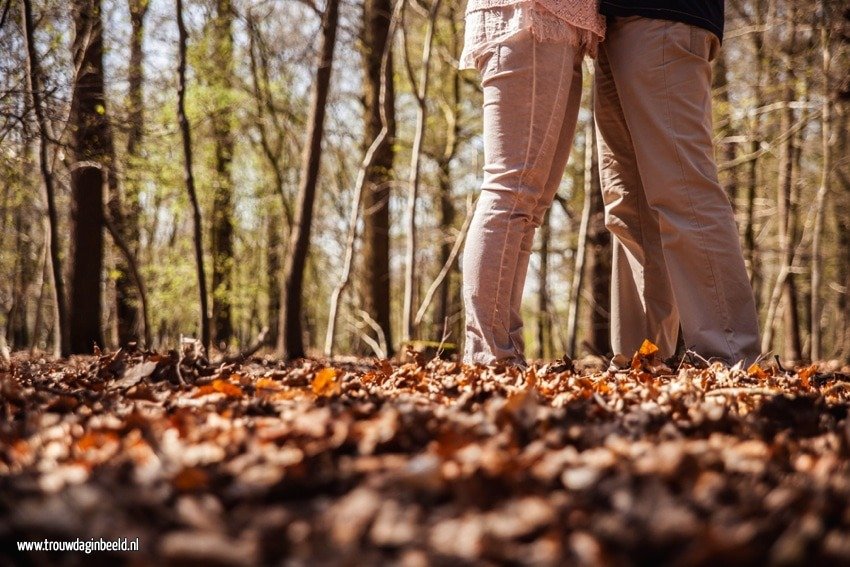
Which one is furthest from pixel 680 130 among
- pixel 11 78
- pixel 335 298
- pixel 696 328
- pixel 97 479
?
pixel 335 298

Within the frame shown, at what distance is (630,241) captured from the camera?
3574 millimetres

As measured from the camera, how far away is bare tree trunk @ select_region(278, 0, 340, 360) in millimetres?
6363

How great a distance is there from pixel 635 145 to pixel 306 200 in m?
3.90

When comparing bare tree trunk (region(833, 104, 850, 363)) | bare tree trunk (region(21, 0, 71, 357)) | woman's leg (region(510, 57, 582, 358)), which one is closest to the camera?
woman's leg (region(510, 57, 582, 358))

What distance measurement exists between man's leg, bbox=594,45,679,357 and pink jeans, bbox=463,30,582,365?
0.45 m

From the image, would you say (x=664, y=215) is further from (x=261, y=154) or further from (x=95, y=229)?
(x=261, y=154)

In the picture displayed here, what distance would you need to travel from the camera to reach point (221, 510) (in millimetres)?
1140

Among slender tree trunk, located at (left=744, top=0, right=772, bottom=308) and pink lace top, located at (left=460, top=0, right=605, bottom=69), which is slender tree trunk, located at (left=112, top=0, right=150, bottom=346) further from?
slender tree trunk, located at (left=744, top=0, right=772, bottom=308)

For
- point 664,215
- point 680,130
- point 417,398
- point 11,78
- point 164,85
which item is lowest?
point 417,398

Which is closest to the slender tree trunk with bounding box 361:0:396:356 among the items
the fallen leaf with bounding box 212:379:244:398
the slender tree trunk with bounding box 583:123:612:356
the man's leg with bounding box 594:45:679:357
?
the slender tree trunk with bounding box 583:123:612:356

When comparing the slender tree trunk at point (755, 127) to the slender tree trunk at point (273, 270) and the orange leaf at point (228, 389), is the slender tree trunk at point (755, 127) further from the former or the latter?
the orange leaf at point (228, 389)

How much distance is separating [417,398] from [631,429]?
0.72m

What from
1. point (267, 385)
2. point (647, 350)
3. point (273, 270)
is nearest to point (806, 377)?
point (647, 350)

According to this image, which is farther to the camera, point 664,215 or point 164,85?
point 164,85
